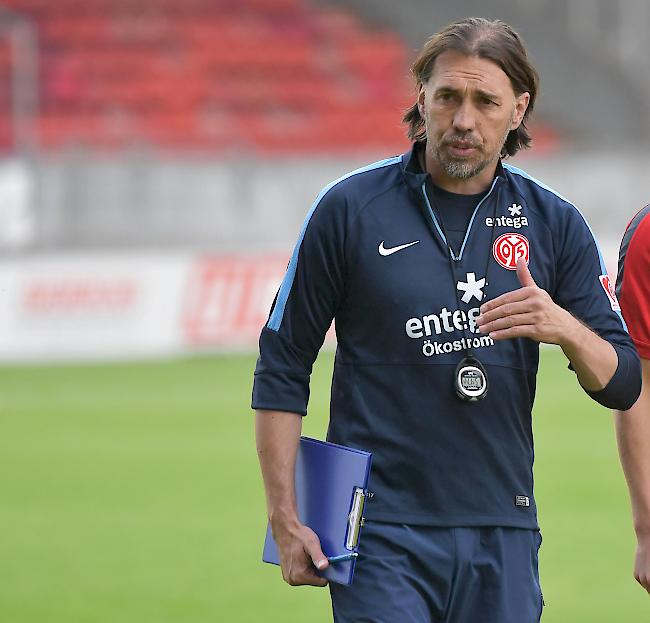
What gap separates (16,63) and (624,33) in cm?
1022

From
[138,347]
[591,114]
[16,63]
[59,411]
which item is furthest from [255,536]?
[591,114]

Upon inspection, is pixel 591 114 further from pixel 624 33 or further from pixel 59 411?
pixel 59 411

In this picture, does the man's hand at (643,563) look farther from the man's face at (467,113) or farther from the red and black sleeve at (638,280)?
the man's face at (467,113)

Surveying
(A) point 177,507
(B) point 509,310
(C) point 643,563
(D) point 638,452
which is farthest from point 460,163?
(A) point 177,507

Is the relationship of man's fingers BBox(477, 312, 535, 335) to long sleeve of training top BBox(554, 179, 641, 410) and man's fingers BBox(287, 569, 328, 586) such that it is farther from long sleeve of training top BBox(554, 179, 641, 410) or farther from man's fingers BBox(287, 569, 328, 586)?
man's fingers BBox(287, 569, 328, 586)

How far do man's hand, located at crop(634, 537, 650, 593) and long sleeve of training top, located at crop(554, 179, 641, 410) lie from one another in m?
0.52

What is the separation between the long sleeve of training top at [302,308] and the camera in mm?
3473

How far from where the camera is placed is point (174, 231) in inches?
696

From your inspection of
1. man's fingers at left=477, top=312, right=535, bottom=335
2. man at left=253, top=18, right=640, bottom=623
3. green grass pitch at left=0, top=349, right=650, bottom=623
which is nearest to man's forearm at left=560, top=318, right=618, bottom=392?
man at left=253, top=18, right=640, bottom=623

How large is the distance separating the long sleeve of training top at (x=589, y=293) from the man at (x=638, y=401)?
0.30 m

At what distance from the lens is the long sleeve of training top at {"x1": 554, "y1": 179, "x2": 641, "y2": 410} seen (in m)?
3.49

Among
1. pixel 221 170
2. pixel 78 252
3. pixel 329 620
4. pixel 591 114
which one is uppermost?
pixel 591 114

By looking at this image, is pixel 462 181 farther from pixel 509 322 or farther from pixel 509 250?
pixel 509 322

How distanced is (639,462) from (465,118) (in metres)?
1.03
